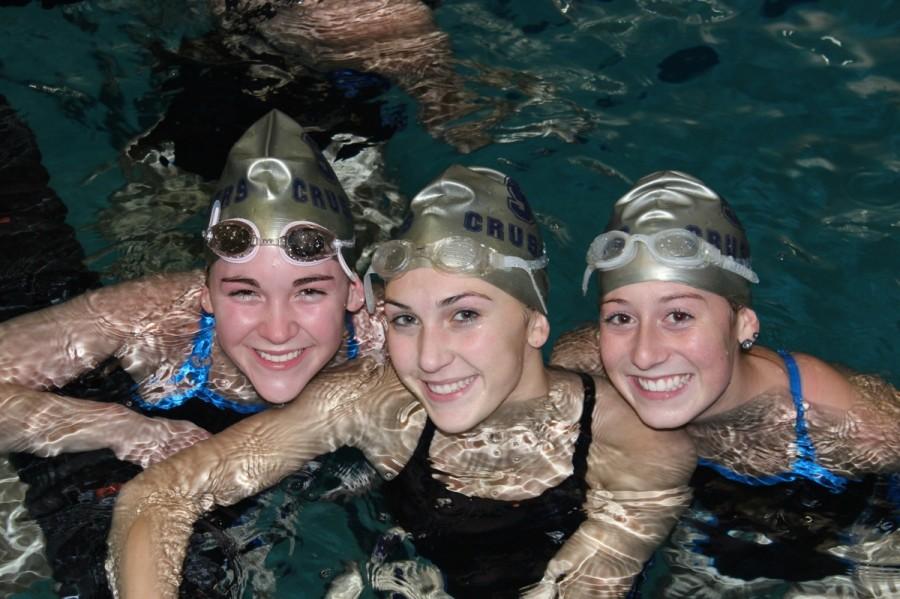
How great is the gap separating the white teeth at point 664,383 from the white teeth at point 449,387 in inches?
28.5

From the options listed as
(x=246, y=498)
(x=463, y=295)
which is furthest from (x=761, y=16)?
(x=246, y=498)

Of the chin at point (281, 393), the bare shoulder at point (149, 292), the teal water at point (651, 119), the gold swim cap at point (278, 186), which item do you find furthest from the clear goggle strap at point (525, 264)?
the teal water at point (651, 119)

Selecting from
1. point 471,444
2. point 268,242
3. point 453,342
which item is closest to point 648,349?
point 453,342

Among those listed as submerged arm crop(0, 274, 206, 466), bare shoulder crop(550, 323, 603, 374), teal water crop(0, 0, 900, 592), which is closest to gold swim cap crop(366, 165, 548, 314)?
bare shoulder crop(550, 323, 603, 374)

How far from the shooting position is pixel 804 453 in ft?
17.1

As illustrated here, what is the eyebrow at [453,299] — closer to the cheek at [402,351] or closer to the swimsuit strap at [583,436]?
the cheek at [402,351]

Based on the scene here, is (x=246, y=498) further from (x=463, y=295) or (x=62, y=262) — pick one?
(x=62, y=262)

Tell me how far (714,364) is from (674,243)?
A: 536 millimetres

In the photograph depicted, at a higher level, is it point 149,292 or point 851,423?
point 149,292

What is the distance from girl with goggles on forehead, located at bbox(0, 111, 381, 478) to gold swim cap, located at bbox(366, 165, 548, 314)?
1.43 feet

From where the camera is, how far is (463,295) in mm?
4574

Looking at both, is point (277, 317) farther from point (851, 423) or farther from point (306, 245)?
point (851, 423)

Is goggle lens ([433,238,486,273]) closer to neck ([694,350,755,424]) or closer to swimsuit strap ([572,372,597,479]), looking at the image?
swimsuit strap ([572,372,597,479])

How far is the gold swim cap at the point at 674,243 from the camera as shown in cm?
471
